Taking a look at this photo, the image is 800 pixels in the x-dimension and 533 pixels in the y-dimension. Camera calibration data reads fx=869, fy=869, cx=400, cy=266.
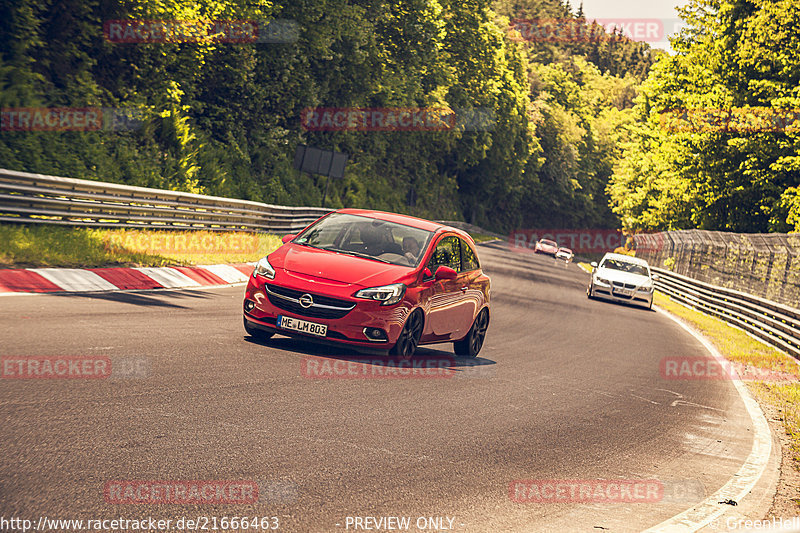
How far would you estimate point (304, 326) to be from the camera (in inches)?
365

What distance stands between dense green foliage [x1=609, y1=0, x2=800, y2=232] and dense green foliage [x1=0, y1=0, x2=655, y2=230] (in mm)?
16934

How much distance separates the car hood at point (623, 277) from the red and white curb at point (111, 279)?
14.6 metres

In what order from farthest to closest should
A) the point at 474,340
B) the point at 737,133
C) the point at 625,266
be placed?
the point at 737,133
the point at 625,266
the point at 474,340

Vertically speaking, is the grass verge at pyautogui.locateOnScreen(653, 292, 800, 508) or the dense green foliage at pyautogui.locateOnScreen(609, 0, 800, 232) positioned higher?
the dense green foliage at pyautogui.locateOnScreen(609, 0, 800, 232)

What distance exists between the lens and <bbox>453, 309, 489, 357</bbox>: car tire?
11.8 meters

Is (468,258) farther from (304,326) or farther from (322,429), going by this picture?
(322,429)

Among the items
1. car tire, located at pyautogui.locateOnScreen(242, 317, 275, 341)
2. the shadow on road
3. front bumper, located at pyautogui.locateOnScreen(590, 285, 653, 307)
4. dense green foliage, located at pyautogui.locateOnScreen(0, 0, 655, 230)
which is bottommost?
front bumper, located at pyautogui.locateOnScreen(590, 285, 653, 307)

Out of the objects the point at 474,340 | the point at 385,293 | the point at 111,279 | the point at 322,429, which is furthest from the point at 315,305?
the point at 111,279

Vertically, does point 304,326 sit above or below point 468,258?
below

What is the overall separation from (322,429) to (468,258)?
5740 mm

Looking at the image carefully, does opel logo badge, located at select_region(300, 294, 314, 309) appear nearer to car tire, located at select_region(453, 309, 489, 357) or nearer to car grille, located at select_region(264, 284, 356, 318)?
car grille, located at select_region(264, 284, 356, 318)

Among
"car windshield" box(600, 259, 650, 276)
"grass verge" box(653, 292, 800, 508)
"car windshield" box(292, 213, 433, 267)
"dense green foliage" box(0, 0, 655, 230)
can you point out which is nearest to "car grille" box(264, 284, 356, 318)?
"car windshield" box(292, 213, 433, 267)

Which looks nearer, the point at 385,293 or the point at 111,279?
the point at 385,293

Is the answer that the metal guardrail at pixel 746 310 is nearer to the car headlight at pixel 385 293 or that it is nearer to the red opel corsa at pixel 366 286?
the red opel corsa at pixel 366 286
